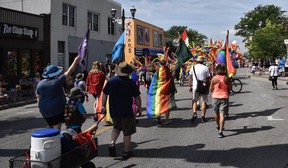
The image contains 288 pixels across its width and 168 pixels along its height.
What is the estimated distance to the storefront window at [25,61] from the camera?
72.1 ft

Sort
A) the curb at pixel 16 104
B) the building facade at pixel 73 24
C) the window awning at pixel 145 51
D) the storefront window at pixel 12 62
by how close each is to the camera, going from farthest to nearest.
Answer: the window awning at pixel 145 51 < the building facade at pixel 73 24 < the storefront window at pixel 12 62 < the curb at pixel 16 104

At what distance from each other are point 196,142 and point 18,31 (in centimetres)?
1724

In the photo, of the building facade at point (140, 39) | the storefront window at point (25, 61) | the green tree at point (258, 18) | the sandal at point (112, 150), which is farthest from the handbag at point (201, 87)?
the green tree at point (258, 18)

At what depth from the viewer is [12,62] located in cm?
2111

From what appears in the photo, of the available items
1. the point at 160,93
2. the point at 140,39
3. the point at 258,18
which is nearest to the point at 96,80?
the point at 160,93

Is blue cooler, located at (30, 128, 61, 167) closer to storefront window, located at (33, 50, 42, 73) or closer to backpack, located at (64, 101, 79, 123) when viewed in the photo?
backpack, located at (64, 101, 79, 123)

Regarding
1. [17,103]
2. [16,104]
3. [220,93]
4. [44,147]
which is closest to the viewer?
[44,147]

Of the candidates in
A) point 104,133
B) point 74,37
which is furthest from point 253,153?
point 74,37

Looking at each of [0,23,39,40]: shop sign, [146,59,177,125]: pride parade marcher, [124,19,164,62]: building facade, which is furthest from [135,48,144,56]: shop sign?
[146,59,177,125]: pride parade marcher

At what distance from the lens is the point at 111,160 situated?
19.2 ft

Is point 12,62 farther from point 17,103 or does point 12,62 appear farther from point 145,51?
point 145,51

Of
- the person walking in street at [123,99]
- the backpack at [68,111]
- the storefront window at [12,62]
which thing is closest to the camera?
the backpack at [68,111]

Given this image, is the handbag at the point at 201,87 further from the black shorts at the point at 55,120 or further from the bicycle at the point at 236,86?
the bicycle at the point at 236,86

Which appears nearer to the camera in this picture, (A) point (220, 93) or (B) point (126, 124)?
(B) point (126, 124)
